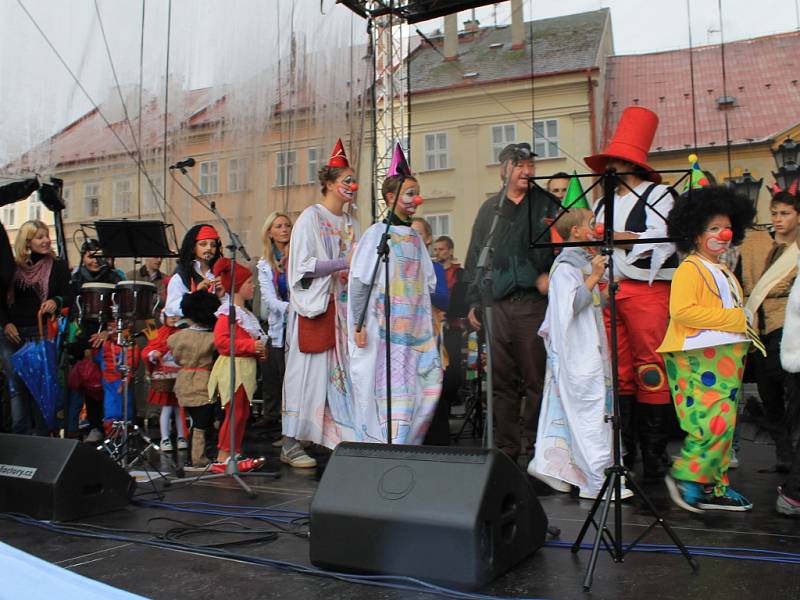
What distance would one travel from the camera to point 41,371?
209 inches

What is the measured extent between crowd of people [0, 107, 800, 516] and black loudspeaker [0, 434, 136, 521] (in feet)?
3.14

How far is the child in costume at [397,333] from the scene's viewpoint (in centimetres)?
450

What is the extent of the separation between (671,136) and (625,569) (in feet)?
25.8

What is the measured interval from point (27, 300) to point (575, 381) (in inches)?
149

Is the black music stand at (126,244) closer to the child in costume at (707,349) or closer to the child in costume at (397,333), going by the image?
the child in costume at (397,333)

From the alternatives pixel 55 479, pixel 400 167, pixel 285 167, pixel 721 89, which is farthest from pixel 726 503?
pixel 285 167

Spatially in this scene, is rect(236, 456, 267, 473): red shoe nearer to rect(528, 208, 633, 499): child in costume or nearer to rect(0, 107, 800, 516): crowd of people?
rect(0, 107, 800, 516): crowd of people

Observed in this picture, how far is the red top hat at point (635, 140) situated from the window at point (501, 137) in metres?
7.01

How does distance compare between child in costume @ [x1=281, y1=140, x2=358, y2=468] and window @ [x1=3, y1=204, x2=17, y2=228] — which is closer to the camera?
child in costume @ [x1=281, y1=140, x2=358, y2=468]

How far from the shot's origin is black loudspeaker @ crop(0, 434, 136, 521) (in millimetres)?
3725

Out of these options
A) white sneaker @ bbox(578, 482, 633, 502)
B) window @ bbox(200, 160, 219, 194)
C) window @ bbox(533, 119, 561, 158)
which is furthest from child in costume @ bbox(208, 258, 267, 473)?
window @ bbox(533, 119, 561, 158)

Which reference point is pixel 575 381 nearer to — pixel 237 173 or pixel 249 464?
pixel 249 464

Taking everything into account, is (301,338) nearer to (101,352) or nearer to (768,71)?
(101,352)

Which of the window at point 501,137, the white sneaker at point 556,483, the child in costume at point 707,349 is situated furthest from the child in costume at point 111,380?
the window at point 501,137
